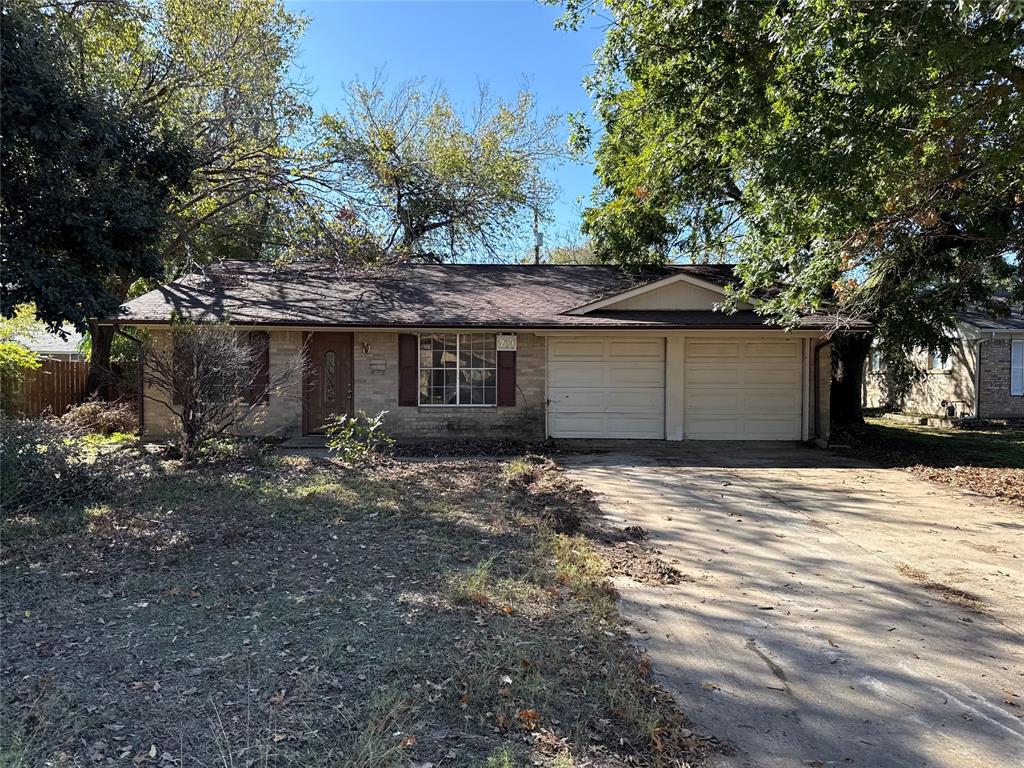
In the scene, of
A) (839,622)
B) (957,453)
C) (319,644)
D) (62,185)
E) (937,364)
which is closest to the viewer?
(319,644)

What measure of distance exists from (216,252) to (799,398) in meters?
18.1

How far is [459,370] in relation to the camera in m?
12.9

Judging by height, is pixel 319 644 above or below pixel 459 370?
below

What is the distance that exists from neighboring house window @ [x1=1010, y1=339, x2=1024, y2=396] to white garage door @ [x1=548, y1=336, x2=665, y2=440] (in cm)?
1352

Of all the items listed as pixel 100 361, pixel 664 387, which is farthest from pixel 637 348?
pixel 100 361

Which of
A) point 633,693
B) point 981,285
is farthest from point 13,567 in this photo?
point 981,285

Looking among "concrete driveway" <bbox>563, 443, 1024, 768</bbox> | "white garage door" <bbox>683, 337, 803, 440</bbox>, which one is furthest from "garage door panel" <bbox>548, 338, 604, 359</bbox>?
"concrete driveway" <bbox>563, 443, 1024, 768</bbox>

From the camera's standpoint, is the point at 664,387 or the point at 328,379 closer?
the point at 328,379

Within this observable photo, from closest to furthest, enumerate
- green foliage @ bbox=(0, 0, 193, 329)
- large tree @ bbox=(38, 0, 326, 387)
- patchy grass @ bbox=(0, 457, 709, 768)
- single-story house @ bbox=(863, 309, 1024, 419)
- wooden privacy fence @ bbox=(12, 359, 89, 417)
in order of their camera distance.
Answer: patchy grass @ bbox=(0, 457, 709, 768) → green foliage @ bbox=(0, 0, 193, 329) → large tree @ bbox=(38, 0, 326, 387) → wooden privacy fence @ bbox=(12, 359, 89, 417) → single-story house @ bbox=(863, 309, 1024, 419)

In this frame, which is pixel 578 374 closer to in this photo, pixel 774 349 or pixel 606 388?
pixel 606 388

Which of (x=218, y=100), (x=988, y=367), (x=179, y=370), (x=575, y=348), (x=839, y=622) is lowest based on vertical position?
(x=839, y=622)

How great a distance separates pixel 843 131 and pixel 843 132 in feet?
0.03

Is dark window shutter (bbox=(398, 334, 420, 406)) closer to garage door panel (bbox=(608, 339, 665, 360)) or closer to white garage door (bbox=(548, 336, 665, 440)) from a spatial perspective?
white garage door (bbox=(548, 336, 665, 440))

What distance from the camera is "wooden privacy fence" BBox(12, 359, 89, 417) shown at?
1416 cm
